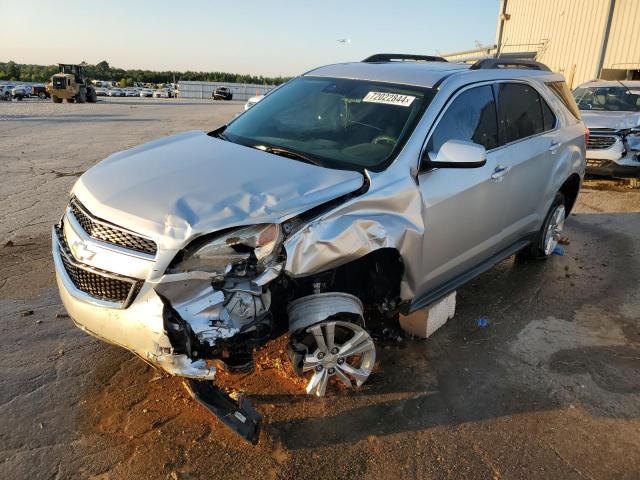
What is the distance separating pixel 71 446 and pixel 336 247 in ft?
5.80

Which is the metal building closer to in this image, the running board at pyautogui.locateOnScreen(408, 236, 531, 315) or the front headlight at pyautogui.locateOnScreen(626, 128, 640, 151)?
the front headlight at pyautogui.locateOnScreen(626, 128, 640, 151)

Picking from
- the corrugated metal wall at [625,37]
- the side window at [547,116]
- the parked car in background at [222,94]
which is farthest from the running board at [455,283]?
the parked car in background at [222,94]

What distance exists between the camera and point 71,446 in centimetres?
271

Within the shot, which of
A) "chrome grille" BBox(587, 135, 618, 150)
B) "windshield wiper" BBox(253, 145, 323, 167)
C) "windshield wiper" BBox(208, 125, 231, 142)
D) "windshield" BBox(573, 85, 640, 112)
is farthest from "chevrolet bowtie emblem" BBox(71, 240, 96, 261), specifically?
"windshield" BBox(573, 85, 640, 112)

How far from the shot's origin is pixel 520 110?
4426 millimetres

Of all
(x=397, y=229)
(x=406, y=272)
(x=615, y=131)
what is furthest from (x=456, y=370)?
(x=615, y=131)

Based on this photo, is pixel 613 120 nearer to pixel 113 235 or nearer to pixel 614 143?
pixel 614 143

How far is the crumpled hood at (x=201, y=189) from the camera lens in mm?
2494

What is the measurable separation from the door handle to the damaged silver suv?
0.05 ft

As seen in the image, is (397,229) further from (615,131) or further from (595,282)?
(615,131)

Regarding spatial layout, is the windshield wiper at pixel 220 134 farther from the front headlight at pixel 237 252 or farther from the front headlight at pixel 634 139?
the front headlight at pixel 634 139

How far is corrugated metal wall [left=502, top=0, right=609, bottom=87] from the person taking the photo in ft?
69.0

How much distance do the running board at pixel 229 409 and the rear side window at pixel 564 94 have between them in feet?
14.0

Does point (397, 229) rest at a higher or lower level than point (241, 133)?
lower
